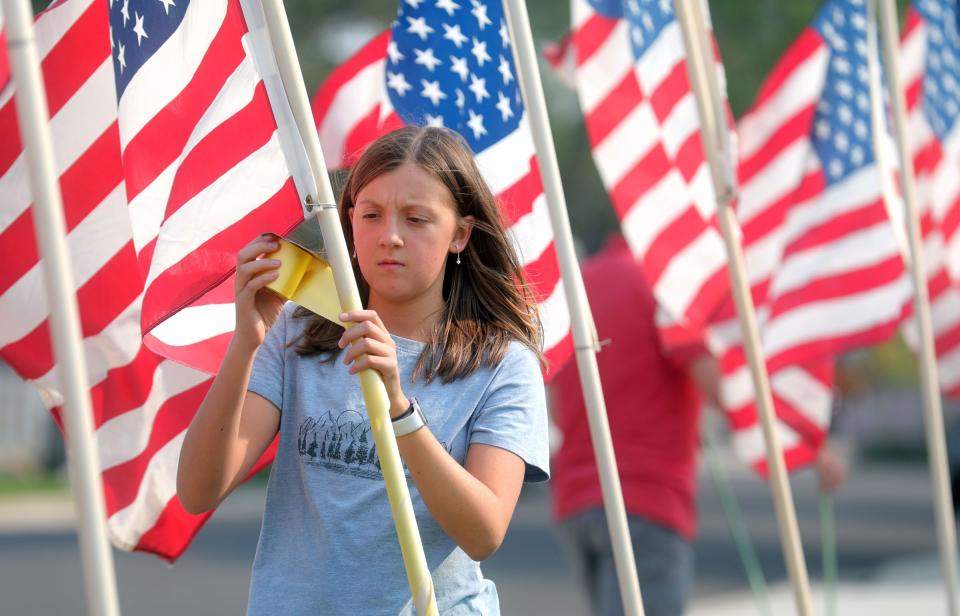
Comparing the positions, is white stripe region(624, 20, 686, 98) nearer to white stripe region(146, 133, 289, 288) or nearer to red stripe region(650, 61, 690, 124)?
red stripe region(650, 61, 690, 124)

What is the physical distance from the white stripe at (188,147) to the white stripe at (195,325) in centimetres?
21

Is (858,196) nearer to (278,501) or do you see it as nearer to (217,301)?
(217,301)

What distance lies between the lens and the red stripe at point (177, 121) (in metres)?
2.77

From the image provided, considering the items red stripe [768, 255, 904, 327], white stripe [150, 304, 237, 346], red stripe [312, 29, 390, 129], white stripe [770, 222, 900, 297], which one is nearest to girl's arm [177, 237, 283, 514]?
white stripe [150, 304, 237, 346]

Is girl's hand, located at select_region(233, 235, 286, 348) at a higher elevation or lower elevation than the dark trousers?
higher

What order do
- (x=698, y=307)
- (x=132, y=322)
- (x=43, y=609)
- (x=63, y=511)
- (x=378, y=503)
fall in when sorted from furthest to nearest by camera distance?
(x=63, y=511) → (x=43, y=609) → (x=698, y=307) → (x=132, y=322) → (x=378, y=503)

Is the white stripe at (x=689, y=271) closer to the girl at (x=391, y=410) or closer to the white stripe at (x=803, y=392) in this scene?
the white stripe at (x=803, y=392)

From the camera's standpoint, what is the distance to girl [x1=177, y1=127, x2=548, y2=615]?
2420 millimetres

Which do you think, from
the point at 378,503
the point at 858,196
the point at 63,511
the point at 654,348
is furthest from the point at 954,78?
the point at 63,511

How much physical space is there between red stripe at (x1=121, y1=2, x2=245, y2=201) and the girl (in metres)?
0.33

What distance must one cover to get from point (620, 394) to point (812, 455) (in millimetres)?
1541

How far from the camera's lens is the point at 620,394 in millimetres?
5148

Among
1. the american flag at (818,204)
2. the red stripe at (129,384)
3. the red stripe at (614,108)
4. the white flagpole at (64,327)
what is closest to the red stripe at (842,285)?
the american flag at (818,204)

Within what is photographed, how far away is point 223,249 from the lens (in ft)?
8.94
